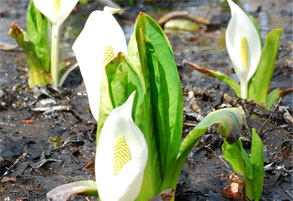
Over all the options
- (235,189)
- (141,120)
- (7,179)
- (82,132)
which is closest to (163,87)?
(141,120)

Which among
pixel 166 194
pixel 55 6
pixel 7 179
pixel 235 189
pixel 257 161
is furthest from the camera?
pixel 55 6

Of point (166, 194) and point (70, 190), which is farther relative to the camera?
point (166, 194)

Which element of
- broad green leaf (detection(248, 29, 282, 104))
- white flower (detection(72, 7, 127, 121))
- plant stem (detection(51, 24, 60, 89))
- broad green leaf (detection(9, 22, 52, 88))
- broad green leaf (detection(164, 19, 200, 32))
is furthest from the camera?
broad green leaf (detection(164, 19, 200, 32))

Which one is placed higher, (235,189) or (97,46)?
(97,46)

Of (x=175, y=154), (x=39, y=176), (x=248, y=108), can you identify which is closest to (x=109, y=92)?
(x=175, y=154)

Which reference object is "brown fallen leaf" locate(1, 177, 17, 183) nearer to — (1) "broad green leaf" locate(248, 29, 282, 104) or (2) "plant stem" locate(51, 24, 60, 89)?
(2) "plant stem" locate(51, 24, 60, 89)

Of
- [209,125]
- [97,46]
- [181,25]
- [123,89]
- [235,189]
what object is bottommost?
[181,25]

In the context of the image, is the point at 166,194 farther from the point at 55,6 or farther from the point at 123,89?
the point at 55,6

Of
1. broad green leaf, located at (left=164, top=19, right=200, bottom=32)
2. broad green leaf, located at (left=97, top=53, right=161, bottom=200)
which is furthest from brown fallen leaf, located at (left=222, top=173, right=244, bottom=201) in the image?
broad green leaf, located at (left=164, top=19, right=200, bottom=32)
